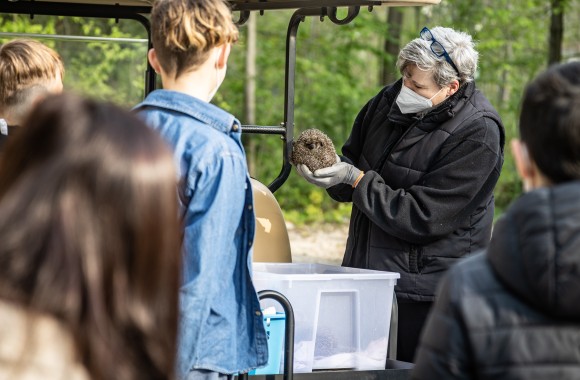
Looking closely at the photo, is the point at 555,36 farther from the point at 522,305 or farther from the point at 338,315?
the point at 522,305

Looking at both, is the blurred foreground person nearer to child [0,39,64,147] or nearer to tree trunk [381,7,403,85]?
child [0,39,64,147]

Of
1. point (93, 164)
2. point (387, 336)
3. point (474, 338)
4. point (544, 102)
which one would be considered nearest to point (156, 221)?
point (93, 164)

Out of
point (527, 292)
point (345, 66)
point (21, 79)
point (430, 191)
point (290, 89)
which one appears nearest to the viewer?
point (527, 292)

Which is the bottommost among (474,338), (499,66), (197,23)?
(474,338)

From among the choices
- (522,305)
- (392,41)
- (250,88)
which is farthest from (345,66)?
(522,305)

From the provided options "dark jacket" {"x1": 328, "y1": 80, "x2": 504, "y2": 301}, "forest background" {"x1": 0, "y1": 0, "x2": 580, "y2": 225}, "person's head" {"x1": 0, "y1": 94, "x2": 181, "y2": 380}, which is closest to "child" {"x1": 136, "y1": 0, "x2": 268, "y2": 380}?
"person's head" {"x1": 0, "y1": 94, "x2": 181, "y2": 380}

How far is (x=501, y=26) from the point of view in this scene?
55.2 ft

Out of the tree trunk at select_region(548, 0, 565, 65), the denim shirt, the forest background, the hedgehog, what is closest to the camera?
the denim shirt

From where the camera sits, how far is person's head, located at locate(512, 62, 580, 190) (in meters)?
1.90

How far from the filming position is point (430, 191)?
143 inches

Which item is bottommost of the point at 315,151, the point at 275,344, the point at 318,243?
the point at 318,243

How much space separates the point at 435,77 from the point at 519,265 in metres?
2.01

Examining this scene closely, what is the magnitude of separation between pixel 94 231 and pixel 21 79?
2152 millimetres

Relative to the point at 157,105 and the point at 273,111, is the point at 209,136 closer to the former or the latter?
the point at 157,105
